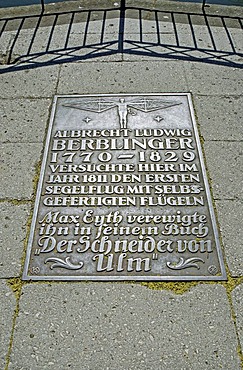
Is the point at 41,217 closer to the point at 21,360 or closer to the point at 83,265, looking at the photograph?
the point at 83,265

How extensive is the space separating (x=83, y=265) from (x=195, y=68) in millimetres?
3058

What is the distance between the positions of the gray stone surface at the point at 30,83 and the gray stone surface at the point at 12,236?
5.46 ft

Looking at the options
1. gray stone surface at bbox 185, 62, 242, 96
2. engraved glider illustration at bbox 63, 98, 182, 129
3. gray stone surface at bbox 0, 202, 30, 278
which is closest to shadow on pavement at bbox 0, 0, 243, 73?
gray stone surface at bbox 185, 62, 242, 96

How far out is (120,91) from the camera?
4.89 m

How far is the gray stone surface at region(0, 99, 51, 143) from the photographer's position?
14.4 ft

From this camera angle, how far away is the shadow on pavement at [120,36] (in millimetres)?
5492

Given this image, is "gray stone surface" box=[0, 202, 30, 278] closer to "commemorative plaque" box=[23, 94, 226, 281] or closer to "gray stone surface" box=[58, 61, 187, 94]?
"commemorative plaque" box=[23, 94, 226, 281]

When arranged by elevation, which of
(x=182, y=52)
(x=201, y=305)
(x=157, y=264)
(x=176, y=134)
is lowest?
(x=201, y=305)

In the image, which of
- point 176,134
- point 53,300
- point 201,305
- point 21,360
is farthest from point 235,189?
point 21,360

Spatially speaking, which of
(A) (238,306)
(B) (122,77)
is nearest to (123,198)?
(A) (238,306)

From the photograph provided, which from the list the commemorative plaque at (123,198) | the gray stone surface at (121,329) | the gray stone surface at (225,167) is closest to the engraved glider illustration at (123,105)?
the commemorative plaque at (123,198)

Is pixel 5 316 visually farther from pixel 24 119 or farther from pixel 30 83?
pixel 30 83

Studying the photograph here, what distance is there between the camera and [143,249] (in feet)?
11.0

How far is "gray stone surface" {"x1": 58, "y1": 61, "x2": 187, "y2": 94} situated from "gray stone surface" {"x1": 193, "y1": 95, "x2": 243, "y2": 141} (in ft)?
1.19
